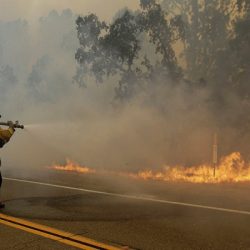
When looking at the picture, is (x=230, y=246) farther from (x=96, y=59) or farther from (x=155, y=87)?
(x=96, y=59)

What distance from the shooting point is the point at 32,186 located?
9.95 m

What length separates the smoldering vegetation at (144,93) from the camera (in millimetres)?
13531

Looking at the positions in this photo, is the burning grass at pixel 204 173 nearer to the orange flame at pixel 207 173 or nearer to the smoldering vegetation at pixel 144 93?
the orange flame at pixel 207 173

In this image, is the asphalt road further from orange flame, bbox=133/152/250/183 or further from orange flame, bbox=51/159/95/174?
orange flame, bbox=51/159/95/174

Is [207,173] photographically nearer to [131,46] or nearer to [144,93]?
[144,93]

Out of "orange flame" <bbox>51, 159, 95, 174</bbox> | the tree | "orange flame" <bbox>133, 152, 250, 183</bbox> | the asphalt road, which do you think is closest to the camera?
the asphalt road

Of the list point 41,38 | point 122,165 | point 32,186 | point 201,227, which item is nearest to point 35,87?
point 41,38

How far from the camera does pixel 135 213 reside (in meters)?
6.86

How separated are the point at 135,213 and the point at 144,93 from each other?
966 centimetres

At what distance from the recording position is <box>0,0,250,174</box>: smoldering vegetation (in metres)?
13.5

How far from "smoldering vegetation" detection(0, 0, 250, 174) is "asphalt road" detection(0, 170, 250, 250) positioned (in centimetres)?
348

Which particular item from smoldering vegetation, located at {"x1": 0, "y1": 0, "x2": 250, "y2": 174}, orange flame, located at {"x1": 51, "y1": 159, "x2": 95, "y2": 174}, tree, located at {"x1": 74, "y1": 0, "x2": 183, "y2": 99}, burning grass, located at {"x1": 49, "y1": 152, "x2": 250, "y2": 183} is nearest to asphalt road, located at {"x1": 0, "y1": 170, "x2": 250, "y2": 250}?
burning grass, located at {"x1": 49, "y1": 152, "x2": 250, "y2": 183}

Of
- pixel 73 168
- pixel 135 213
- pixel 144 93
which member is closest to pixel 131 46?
pixel 144 93

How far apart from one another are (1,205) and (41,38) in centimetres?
2626
